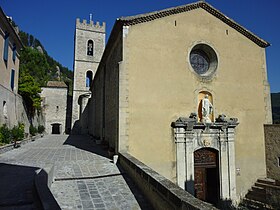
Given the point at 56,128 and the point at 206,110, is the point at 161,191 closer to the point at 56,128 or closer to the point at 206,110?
the point at 206,110

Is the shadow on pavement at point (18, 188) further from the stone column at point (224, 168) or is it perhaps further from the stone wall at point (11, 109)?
the stone column at point (224, 168)

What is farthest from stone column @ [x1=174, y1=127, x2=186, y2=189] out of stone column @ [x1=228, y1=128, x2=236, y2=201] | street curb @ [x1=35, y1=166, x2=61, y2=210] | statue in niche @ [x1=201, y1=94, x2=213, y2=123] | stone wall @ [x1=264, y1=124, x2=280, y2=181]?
street curb @ [x1=35, y1=166, x2=61, y2=210]

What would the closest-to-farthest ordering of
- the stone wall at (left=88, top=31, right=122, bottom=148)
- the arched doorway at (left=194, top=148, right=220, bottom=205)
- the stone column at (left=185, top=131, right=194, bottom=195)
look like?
the stone column at (left=185, top=131, right=194, bottom=195)
the stone wall at (left=88, top=31, right=122, bottom=148)
the arched doorway at (left=194, top=148, right=220, bottom=205)

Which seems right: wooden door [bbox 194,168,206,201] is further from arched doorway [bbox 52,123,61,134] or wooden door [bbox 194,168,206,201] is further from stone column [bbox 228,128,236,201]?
arched doorway [bbox 52,123,61,134]

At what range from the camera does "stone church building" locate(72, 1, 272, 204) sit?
9031 millimetres

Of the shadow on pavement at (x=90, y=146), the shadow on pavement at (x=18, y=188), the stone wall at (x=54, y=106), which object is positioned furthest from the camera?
the stone wall at (x=54, y=106)

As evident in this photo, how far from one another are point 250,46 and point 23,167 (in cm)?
1189

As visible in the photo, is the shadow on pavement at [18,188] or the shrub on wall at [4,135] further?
the shrub on wall at [4,135]

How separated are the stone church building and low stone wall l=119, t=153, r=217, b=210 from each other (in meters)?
2.47

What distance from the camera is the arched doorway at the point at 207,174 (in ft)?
31.7

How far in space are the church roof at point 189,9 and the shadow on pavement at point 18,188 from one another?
6.75 meters

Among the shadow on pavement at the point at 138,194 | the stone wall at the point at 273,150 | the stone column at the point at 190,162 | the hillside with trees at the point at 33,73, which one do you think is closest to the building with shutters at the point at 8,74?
the hillside with trees at the point at 33,73

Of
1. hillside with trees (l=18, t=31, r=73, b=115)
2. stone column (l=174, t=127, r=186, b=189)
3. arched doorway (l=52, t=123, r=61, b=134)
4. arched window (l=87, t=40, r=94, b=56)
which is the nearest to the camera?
stone column (l=174, t=127, r=186, b=189)

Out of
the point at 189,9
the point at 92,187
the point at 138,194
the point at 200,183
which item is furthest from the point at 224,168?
the point at 189,9
